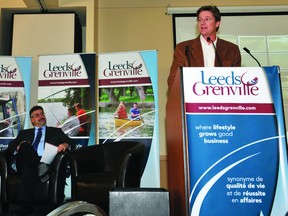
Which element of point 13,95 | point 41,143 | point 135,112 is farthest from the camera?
point 13,95

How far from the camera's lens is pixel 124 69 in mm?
3910

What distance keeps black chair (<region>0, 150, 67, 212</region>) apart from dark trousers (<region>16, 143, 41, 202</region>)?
9cm

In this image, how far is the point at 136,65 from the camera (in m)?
3.90

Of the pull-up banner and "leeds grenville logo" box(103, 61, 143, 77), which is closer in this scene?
the pull-up banner

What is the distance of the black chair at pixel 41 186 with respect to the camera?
2887 mm

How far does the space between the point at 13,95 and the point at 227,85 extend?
10.5 ft

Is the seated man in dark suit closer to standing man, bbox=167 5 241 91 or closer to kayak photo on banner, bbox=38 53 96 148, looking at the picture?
kayak photo on banner, bbox=38 53 96 148

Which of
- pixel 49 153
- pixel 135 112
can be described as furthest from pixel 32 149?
pixel 135 112

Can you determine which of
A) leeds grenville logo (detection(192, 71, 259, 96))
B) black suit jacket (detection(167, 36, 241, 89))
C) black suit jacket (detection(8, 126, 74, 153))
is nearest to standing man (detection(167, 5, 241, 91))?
black suit jacket (detection(167, 36, 241, 89))

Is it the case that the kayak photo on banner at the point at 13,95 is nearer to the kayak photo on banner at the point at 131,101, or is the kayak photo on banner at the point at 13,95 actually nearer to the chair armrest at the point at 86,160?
the kayak photo on banner at the point at 131,101

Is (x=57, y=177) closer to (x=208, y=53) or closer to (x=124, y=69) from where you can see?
(x=124, y=69)

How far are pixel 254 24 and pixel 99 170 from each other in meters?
3.07

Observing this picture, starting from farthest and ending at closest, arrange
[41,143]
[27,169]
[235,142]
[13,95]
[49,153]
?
[13,95]
[41,143]
[49,153]
[27,169]
[235,142]

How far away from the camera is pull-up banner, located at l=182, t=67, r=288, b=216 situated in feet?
4.49
